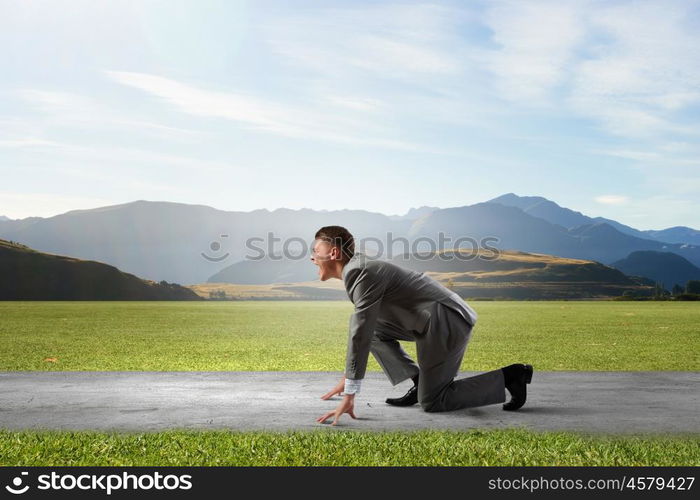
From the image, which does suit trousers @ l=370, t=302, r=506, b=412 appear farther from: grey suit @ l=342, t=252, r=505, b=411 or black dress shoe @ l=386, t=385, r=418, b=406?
black dress shoe @ l=386, t=385, r=418, b=406

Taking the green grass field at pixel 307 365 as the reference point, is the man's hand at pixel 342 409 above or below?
above

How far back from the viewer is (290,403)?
17.0 feet

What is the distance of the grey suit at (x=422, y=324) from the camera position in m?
4.49

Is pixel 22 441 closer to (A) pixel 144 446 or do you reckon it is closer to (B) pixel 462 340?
(A) pixel 144 446

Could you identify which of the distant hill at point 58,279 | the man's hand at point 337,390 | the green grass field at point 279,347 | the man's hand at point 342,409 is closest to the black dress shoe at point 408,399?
the man's hand at point 337,390

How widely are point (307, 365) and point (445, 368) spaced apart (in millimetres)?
4219

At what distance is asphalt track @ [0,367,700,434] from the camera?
14.8ft

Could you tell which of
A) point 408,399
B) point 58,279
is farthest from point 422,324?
point 58,279

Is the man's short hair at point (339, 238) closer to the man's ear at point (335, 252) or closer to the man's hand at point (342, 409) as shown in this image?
the man's ear at point (335, 252)

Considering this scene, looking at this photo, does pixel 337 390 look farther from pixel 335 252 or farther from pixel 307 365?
pixel 307 365

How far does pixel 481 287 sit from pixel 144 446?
66718 millimetres

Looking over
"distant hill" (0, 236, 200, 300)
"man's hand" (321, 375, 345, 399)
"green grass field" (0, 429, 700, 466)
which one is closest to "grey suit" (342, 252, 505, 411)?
"man's hand" (321, 375, 345, 399)

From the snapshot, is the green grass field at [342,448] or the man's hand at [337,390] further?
the man's hand at [337,390]
